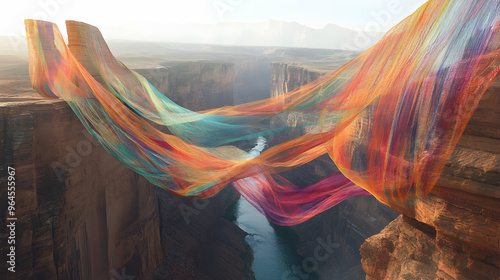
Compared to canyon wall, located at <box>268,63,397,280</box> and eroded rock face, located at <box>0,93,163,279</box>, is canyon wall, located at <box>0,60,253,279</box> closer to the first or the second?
eroded rock face, located at <box>0,93,163,279</box>

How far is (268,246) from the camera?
42.8 feet

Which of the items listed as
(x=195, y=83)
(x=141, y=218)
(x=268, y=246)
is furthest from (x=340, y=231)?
(x=195, y=83)

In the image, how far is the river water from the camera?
37.5ft

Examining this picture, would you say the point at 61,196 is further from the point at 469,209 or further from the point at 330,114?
the point at 469,209

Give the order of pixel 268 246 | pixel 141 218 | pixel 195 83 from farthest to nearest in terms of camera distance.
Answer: pixel 195 83
pixel 268 246
pixel 141 218

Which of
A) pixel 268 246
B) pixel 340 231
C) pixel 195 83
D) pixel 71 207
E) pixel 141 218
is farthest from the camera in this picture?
pixel 195 83

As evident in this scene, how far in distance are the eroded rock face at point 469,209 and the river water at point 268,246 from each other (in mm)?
8612

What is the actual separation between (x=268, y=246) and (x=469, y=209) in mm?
10811

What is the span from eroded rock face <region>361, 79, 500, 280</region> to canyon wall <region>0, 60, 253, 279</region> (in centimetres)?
471

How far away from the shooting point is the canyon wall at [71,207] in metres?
4.05

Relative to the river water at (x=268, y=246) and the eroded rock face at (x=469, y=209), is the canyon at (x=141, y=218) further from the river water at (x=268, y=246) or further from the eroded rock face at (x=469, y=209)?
the river water at (x=268, y=246)

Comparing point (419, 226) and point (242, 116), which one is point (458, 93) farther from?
point (242, 116)

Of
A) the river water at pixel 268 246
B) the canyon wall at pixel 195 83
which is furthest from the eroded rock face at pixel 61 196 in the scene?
the river water at pixel 268 246

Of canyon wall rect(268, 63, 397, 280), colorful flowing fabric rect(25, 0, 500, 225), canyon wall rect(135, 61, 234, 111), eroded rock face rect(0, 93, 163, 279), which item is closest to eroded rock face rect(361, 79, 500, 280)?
colorful flowing fabric rect(25, 0, 500, 225)
